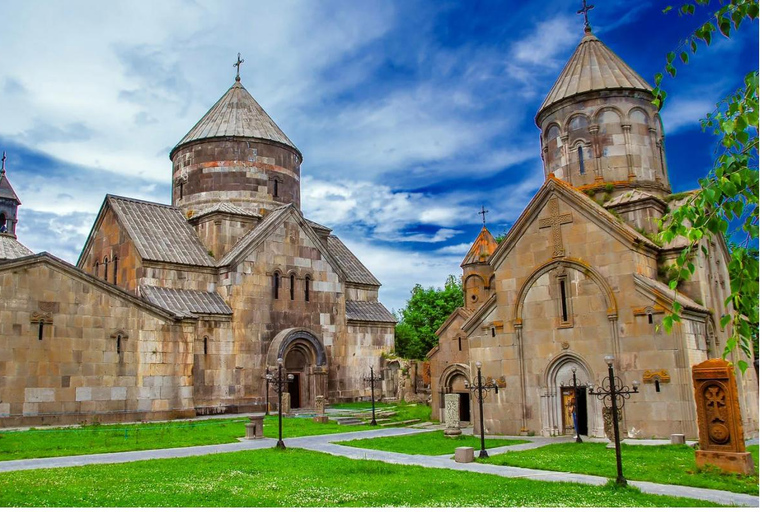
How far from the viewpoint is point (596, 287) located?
15008mm

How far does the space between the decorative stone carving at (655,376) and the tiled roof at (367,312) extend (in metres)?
14.9

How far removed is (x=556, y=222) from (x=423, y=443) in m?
6.33

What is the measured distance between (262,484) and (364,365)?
18.1 m

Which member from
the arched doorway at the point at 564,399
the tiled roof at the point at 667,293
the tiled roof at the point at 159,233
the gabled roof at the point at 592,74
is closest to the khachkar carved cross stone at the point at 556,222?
the tiled roof at the point at 667,293

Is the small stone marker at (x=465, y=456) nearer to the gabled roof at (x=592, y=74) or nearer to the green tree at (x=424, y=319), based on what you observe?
the gabled roof at (x=592, y=74)

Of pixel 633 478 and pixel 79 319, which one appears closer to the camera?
pixel 633 478

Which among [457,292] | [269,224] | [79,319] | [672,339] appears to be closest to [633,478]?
[672,339]

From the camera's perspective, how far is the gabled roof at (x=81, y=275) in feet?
56.7

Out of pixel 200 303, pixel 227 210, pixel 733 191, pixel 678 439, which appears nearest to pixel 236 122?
pixel 227 210

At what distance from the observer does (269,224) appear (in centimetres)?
2473

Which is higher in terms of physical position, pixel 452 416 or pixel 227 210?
pixel 227 210

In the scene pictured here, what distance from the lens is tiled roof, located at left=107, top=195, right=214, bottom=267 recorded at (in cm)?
2317

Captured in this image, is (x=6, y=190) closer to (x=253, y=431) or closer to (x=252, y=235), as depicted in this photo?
(x=252, y=235)

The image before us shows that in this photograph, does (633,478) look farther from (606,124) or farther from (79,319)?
(79,319)
